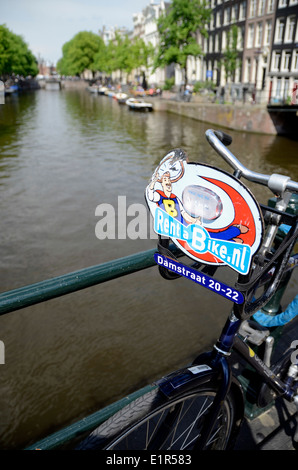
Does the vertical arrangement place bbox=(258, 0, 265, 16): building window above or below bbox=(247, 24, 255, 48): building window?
above

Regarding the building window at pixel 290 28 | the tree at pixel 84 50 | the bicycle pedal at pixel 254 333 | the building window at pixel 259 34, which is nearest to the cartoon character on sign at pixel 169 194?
the bicycle pedal at pixel 254 333

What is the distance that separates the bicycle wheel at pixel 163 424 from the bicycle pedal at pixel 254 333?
10.9 inches

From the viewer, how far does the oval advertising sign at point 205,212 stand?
3.95ft

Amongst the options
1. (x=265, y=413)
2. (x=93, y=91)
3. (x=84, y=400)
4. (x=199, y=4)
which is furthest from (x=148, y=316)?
(x=93, y=91)

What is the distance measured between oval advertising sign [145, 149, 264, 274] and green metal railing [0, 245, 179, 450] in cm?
30

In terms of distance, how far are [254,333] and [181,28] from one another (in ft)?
134

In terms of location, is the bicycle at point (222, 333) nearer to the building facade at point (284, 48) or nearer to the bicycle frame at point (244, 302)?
the bicycle frame at point (244, 302)

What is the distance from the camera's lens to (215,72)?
43406 millimetres

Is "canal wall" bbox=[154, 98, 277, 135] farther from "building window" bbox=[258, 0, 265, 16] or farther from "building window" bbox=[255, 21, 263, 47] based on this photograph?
"building window" bbox=[258, 0, 265, 16]

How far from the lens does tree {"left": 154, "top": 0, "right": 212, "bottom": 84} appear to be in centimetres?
3622

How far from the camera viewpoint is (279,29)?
3030 cm

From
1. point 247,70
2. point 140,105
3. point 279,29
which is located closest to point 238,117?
point 279,29

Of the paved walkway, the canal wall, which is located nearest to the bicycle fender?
the paved walkway

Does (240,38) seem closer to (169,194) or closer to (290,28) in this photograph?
(290,28)
